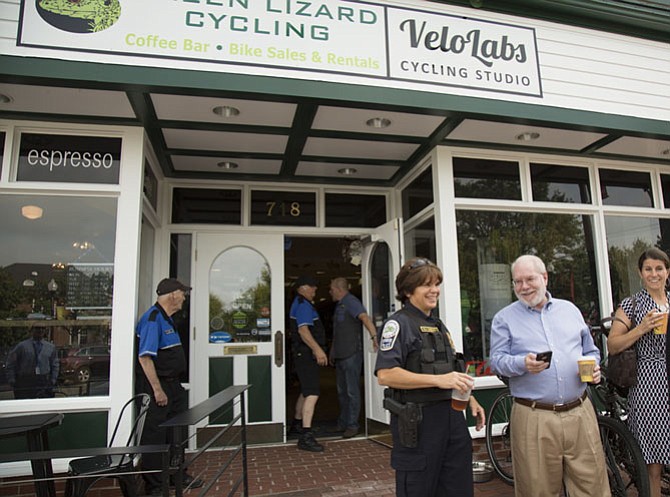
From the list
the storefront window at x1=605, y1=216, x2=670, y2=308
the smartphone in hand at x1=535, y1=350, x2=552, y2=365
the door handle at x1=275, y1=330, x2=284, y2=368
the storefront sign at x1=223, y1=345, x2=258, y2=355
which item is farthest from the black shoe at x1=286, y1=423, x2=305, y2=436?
the storefront window at x1=605, y1=216, x2=670, y2=308

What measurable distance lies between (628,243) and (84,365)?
598cm

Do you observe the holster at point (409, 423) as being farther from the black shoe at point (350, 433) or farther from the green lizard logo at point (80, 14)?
the green lizard logo at point (80, 14)

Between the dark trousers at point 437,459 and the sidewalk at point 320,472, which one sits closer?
the dark trousers at point 437,459

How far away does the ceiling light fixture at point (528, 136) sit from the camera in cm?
481

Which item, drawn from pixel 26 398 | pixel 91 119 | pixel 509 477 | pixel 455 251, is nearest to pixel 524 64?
pixel 455 251

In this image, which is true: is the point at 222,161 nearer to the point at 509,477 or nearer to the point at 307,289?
the point at 307,289

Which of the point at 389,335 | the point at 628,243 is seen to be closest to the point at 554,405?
the point at 389,335

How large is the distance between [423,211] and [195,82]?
8.96 ft

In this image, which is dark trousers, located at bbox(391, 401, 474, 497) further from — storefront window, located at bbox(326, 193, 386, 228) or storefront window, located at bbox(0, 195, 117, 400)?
storefront window, located at bbox(326, 193, 386, 228)

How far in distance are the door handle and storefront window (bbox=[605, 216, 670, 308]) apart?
12.7 ft

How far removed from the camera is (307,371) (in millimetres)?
5367

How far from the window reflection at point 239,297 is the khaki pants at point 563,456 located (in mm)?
3552

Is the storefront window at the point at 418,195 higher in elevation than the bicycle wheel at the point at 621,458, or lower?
higher

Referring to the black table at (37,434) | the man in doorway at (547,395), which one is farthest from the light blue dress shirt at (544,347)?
the black table at (37,434)
